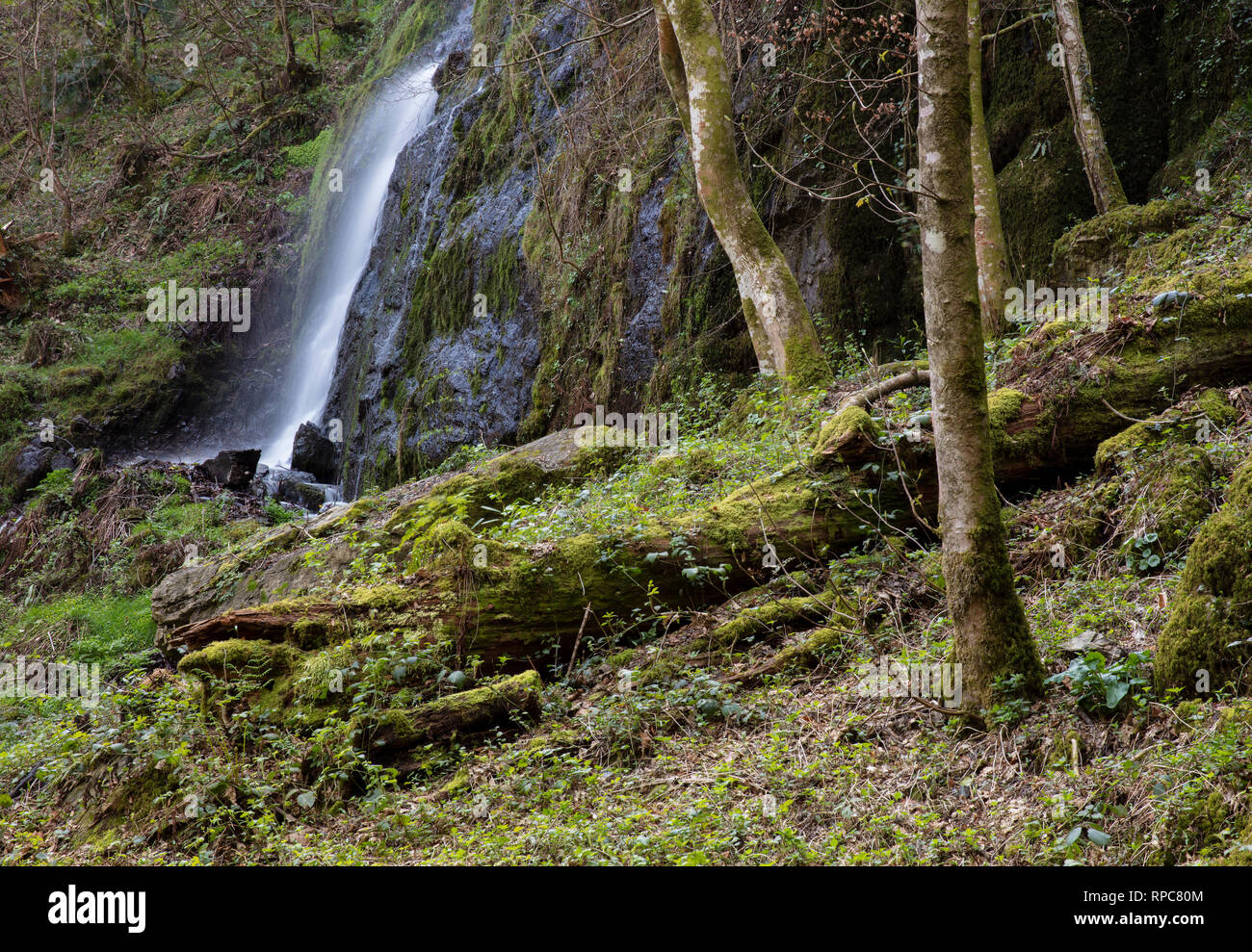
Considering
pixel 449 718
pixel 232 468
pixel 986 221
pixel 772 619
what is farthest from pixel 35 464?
pixel 986 221

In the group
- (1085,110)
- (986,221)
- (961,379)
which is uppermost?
(1085,110)

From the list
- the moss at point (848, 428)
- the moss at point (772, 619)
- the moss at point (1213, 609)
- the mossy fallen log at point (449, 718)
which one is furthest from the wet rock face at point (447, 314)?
the moss at point (1213, 609)

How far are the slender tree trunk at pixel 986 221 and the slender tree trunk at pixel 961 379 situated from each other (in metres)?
5.10

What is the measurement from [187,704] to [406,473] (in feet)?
31.3

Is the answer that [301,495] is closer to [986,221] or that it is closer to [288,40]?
[986,221]

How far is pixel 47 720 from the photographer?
7.29 meters

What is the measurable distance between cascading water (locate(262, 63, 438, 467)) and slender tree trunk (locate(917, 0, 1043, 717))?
1529 cm
